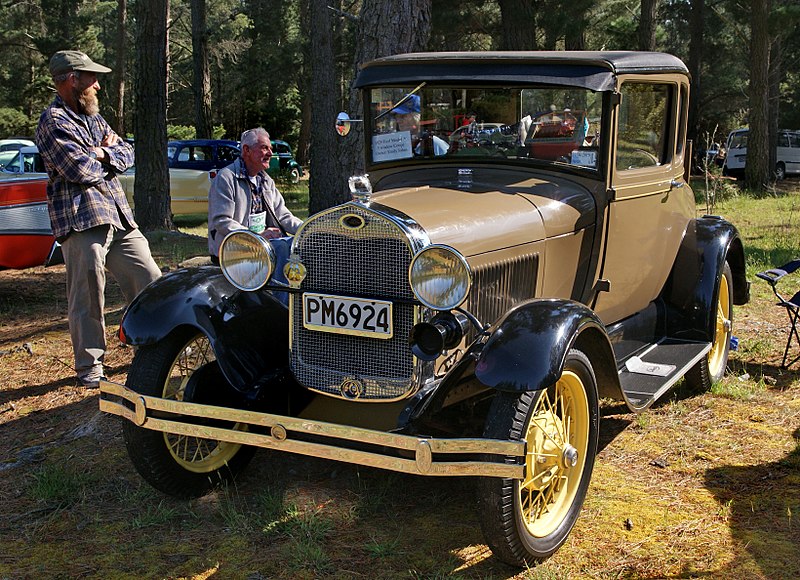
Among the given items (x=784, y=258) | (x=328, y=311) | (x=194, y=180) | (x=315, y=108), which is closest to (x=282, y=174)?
(x=194, y=180)

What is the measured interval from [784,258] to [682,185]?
4.73 meters

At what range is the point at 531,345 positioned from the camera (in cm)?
310

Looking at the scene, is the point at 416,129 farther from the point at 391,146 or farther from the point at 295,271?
the point at 295,271

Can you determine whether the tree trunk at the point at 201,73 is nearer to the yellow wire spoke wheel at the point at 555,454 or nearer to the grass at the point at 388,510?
the grass at the point at 388,510

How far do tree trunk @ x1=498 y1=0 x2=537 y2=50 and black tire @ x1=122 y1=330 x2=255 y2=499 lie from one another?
13.4 metres

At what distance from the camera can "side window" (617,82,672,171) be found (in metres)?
4.42

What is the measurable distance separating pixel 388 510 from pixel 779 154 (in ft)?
84.4

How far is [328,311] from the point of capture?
3516 mm

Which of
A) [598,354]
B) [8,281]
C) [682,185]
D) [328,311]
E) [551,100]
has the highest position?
[551,100]

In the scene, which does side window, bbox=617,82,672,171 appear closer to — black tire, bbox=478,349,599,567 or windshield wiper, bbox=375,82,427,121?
windshield wiper, bbox=375,82,427,121

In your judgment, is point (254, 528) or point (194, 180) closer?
point (254, 528)

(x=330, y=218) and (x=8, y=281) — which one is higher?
(x=330, y=218)

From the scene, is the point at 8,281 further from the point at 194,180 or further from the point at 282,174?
the point at 282,174

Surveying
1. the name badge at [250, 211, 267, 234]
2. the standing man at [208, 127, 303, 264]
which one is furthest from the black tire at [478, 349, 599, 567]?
Result: the name badge at [250, 211, 267, 234]
